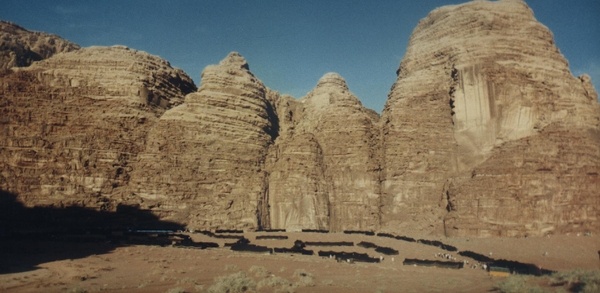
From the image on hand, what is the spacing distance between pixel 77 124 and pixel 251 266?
32815 millimetres

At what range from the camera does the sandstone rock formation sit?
138 ft

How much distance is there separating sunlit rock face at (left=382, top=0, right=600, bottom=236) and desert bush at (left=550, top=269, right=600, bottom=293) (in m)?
23.6

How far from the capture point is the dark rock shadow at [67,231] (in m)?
31.7

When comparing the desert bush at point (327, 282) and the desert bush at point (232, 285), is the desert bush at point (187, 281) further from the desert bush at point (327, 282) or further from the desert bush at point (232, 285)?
the desert bush at point (327, 282)

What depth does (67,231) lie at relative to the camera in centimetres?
4016

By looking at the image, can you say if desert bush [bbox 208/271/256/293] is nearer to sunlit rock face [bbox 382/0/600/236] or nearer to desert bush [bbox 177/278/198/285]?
desert bush [bbox 177/278/198/285]

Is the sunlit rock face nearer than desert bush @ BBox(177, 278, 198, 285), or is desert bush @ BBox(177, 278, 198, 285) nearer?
desert bush @ BBox(177, 278, 198, 285)

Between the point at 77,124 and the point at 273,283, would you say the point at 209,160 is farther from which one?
the point at 273,283

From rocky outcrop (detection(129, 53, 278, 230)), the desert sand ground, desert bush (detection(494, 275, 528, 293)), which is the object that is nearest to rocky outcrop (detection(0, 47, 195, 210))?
rocky outcrop (detection(129, 53, 278, 230))

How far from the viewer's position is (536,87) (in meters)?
47.2

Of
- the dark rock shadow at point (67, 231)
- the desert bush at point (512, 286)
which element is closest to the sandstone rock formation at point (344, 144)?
the dark rock shadow at point (67, 231)

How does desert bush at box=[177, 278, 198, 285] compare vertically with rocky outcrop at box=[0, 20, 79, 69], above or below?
below

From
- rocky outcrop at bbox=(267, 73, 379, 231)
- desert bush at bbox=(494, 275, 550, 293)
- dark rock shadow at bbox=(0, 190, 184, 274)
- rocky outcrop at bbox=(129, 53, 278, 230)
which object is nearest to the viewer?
desert bush at bbox=(494, 275, 550, 293)

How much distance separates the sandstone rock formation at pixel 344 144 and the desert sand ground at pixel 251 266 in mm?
5777
